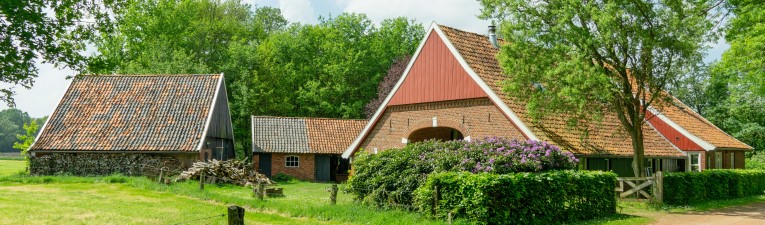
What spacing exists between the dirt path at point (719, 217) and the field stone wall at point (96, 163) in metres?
20.6

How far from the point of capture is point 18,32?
11242 millimetres

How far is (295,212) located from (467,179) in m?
4.84

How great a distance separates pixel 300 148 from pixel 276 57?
16.4 metres

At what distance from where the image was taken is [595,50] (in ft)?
69.3

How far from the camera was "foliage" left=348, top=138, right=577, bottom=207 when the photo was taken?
17172mm

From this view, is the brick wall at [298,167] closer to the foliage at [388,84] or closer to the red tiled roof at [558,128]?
the foliage at [388,84]

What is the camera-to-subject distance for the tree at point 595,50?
20.4 metres

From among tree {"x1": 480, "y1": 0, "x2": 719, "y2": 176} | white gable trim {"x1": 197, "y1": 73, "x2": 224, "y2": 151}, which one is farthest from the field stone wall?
tree {"x1": 480, "y1": 0, "x2": 719, "y2": 176}

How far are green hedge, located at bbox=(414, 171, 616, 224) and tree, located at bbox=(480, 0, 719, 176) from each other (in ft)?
14.7

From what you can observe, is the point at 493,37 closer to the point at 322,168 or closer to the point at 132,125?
the point at 322,168

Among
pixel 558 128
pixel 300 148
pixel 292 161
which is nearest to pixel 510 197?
pixel 558 128

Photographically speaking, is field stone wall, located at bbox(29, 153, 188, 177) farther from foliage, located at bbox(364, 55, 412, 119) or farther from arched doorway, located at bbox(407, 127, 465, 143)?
foliage, located at bbox(364, 55, 412, 119)

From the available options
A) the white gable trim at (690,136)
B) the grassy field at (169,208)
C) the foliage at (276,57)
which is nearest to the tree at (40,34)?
the grassy field at (169,208)

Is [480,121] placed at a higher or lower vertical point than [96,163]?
higher
